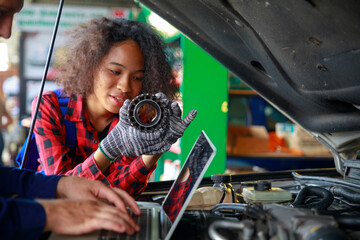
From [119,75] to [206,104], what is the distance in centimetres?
152

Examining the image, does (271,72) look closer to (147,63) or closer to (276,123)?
(147,63)

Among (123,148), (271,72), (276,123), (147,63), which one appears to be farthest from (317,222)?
(276,123)

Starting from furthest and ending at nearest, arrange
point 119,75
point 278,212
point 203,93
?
point 203,93 < point 119,75 < point 278,212

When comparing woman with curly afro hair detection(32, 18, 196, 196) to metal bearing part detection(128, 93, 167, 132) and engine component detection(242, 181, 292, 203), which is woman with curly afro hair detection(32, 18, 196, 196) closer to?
metal bearing part detection(128, 93, 167, 132)

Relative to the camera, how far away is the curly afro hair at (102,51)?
4.87 ft

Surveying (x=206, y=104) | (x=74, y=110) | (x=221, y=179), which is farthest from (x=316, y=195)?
(x=206, y=104)

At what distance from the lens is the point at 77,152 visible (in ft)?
4.74

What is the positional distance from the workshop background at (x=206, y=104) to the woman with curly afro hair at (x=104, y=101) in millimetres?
382

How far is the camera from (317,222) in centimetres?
58

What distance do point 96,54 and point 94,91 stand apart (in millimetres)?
165

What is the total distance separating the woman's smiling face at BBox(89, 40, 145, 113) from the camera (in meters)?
1.40

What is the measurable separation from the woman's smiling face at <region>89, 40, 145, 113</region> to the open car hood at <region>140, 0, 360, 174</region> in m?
0.40

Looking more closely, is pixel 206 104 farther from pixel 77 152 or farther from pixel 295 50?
pixel 295 50

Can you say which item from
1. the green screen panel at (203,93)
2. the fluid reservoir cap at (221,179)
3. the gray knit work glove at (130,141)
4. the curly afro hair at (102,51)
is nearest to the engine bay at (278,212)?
the fluid reservoir cap at (221,179)
